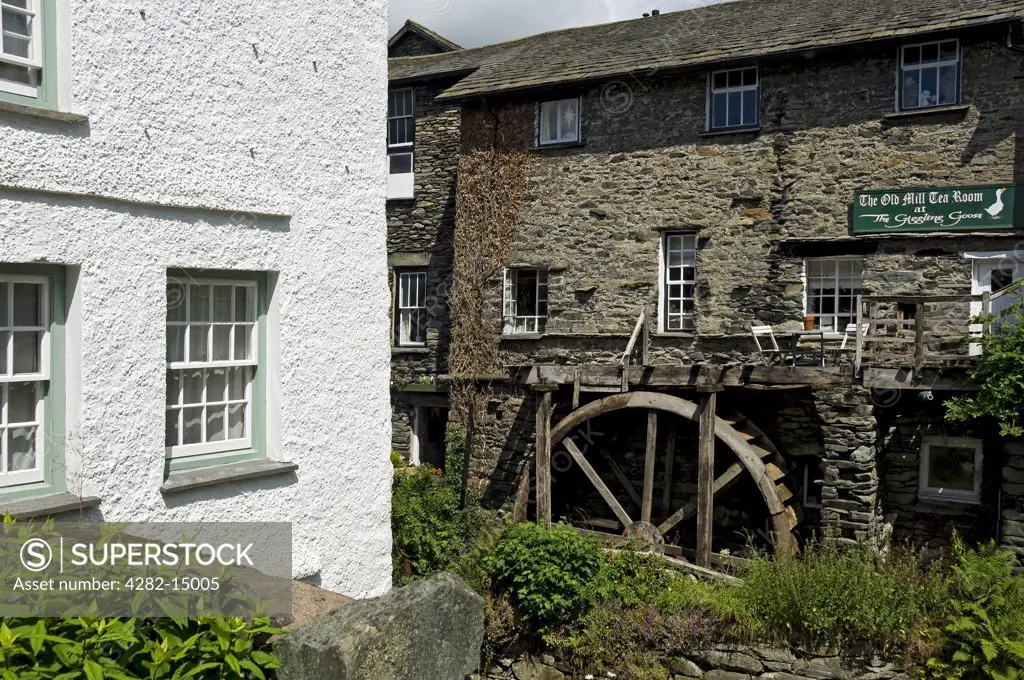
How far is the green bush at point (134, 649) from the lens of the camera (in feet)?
11.9

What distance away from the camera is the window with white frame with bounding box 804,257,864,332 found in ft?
45.3

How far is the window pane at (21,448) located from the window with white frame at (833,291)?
11251 mm

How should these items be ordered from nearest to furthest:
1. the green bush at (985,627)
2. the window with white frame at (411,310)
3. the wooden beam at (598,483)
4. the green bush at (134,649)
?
the green bush at (134,649)
the green bush at (985,627)
the wooden beam at (598,483)
the window with white frame at (411,310)

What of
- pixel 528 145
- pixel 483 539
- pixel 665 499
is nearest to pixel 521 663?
pixel 483 539

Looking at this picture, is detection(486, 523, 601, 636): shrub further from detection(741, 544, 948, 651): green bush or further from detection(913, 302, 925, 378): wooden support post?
detection(913, 302, 925, 378): wooden support post

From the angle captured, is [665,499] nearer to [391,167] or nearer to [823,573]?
[823,573]

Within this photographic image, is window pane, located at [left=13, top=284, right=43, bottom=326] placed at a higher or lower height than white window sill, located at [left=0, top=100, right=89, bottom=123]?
lower

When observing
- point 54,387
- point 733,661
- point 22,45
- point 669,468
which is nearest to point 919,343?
point 669,468

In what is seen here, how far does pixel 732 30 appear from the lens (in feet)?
50.3

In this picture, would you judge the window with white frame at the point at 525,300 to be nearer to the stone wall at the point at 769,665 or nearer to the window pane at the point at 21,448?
the stone wall at the point at 769,665

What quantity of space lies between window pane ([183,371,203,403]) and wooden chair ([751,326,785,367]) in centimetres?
966

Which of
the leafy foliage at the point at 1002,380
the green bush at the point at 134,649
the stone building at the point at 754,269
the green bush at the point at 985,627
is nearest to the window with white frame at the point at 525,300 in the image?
the stone building at the point at 754,269

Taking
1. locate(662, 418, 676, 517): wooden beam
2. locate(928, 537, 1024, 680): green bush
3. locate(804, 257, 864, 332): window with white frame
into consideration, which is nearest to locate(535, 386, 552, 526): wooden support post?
locate(662, 418, 676, 517): wooden beam

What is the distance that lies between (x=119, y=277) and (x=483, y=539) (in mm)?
7496
